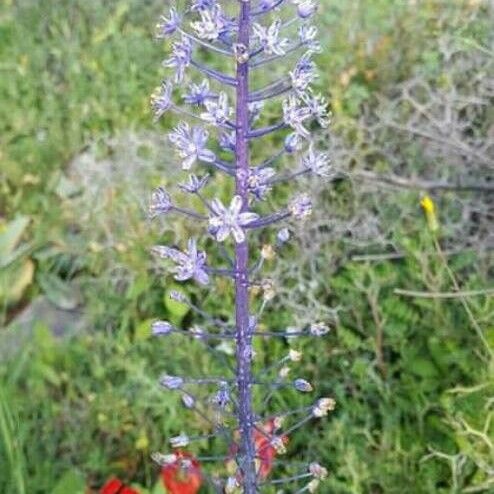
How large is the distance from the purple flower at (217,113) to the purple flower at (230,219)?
0.11m

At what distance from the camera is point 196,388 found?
9.29 ft

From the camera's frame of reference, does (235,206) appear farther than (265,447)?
No

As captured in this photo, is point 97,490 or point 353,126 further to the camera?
point 353,126

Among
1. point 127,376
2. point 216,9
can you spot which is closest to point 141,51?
point 127,376

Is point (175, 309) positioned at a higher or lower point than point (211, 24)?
lower

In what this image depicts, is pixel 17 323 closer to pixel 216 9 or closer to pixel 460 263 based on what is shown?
pixel 460 263

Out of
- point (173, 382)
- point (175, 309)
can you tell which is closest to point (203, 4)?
point (173, 382)

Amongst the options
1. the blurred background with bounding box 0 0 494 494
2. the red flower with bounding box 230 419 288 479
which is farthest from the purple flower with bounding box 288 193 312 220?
the blurred background with bounding box 0 0 494 494

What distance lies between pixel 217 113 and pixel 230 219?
0.48 ft

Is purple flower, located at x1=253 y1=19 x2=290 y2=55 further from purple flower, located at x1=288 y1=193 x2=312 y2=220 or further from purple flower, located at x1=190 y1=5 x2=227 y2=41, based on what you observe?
purple flower, located at x1=288 y1=193 x2=312 y2=220

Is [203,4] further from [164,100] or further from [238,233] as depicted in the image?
[238,233]

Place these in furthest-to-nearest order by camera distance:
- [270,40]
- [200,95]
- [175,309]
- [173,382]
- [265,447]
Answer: [175,309], [265,447], [173,382], [200,95], [270,40]

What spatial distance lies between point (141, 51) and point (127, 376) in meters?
1.61

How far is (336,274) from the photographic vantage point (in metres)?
3.13
